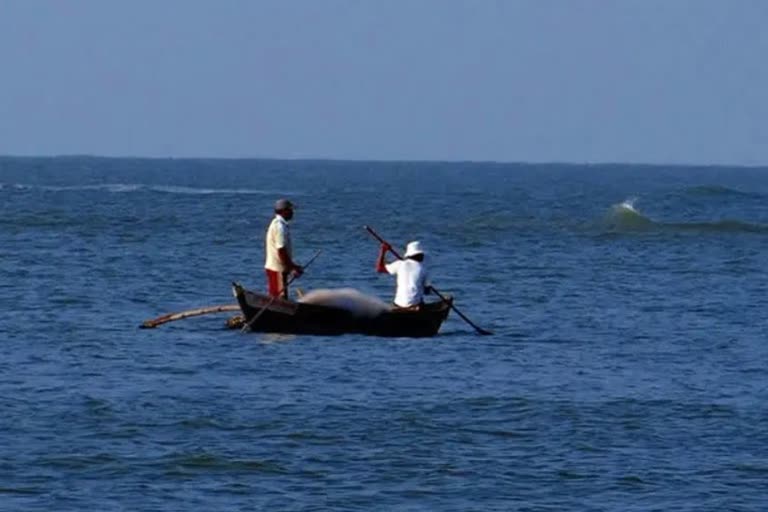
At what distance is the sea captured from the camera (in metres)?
18.6

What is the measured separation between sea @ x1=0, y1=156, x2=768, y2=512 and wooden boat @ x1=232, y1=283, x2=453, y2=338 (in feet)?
0.75

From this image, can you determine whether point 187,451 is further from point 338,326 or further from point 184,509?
point 338,326

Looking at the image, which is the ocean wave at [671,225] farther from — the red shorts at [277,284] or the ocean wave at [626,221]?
the red shorts at [277,284]

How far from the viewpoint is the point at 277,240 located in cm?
2766

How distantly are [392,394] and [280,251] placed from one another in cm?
452

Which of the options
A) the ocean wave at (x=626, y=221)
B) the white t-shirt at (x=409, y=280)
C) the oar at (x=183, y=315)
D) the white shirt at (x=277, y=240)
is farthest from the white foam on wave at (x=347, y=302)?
the ocean wave at (x=626, y=221)

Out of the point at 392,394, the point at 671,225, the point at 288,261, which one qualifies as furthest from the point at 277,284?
the point at 671,225

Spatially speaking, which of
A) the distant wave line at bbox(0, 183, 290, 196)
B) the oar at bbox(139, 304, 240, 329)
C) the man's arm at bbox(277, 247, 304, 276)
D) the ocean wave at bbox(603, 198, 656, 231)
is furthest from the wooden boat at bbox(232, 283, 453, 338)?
the distant wave line at bbox(0, 183, 290, 196)

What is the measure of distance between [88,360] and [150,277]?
1554 centimetres

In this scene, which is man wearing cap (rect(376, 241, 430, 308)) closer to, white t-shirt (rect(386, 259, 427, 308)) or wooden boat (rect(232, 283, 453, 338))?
white t-shirt (rect(386, 259, 427, 308))

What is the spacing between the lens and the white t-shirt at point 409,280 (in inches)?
1128

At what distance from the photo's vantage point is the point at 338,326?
1157 inches

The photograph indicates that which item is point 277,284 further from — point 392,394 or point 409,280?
point 392,394

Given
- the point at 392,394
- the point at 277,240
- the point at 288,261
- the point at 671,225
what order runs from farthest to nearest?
the point at 671,225
the point at 288,261
the point at 277,240
the point at 392,394
